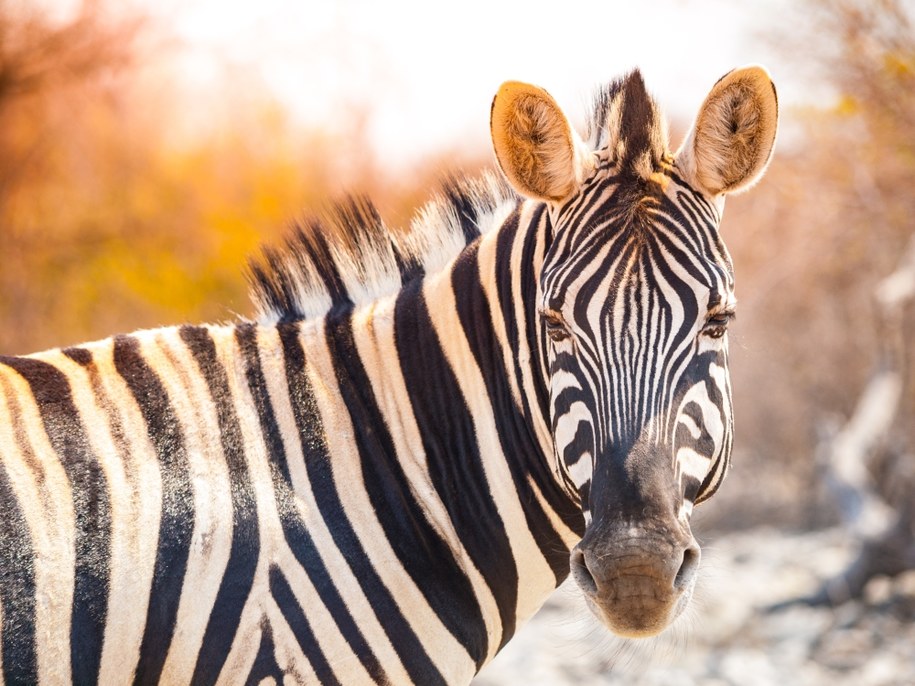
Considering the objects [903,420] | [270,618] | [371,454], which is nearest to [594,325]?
[371,454]

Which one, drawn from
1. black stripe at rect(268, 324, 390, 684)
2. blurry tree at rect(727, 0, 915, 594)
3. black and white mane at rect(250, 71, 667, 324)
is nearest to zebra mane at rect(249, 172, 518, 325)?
black and white mane at rect(250, 71, 667, 324)

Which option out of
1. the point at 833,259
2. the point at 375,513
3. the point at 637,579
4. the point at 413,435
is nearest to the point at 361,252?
the point at 413,435

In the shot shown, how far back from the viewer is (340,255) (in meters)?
3.19

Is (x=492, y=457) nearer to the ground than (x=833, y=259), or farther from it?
nearer to the ground

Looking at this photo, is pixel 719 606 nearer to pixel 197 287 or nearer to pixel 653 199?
pixel 653 199

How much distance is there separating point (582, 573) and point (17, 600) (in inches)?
57.3

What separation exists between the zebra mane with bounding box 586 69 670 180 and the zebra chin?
1.07m

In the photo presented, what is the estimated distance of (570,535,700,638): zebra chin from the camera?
7.80ft

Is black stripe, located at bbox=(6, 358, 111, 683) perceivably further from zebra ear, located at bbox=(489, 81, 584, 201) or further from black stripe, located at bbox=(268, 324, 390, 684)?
zebra ear, located at bbox=(489, 81, 584, 201)

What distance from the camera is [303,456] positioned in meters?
2.81

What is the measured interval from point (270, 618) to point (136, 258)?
64.1ft

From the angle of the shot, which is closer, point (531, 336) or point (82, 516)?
point (82, 516)

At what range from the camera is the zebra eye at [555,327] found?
265 cm

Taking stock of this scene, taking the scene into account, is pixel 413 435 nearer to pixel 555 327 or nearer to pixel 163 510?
pixel 555 327
